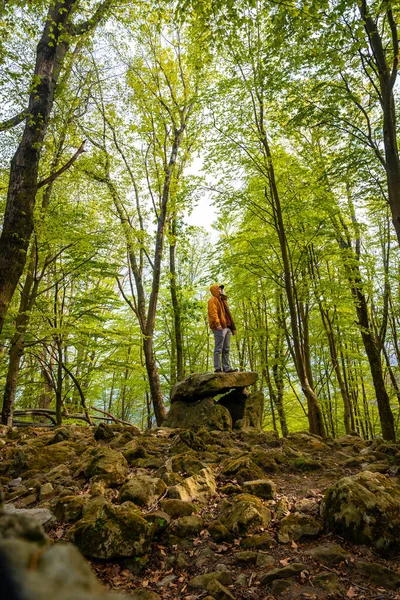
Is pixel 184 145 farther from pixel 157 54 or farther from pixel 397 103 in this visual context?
pixel 397 103

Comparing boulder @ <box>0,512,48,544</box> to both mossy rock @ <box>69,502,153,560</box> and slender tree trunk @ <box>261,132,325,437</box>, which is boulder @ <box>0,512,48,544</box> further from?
slender tree trunk @ <box>261,132,325,437</box>

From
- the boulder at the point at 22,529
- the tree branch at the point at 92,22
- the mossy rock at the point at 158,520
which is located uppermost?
the tree branch at the point at 92,22

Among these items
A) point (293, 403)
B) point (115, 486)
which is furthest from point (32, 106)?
point (293, 403)

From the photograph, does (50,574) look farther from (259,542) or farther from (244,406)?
(244,406)

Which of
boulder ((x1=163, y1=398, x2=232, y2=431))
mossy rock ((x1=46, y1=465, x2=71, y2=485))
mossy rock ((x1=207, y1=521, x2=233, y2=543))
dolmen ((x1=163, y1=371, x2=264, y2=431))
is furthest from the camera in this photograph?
dolmen ((x1=163, y1=371, x2=264, y2=431))

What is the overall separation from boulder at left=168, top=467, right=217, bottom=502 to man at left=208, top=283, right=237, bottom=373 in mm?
4919

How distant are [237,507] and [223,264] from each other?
7.01m

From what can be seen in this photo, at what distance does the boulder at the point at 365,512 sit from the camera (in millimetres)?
2926

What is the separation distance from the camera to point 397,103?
709 cm

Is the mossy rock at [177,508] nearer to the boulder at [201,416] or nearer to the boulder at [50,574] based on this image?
the boulder at [50,574]

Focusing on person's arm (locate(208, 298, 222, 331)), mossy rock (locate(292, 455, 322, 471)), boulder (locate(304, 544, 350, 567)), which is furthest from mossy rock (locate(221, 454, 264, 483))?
person's arm (locate(208, 298, 222, 331))

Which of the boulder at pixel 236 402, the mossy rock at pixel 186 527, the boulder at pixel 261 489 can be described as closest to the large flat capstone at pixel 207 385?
the boulder at pixel 236 402

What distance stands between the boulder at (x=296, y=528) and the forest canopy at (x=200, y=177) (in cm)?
402

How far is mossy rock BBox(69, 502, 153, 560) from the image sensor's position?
279 cm
